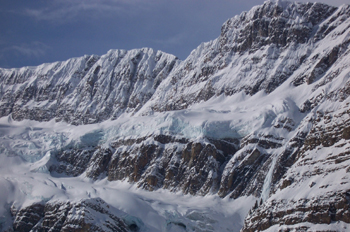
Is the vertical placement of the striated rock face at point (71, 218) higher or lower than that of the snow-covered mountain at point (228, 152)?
lower

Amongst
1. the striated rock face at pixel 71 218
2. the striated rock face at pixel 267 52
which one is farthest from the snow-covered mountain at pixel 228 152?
the striated rock face at pixel 267 52

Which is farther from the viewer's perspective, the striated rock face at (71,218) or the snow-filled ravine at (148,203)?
the snow-filled ravine at (148,203)

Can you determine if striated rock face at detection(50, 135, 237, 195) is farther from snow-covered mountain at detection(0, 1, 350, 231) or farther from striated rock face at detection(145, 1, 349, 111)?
→ striated rock face at detection(145, 1, 349, 111)

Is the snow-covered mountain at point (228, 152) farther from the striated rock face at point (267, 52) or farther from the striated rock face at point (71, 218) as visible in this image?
the striated rock face at point (267, 52)

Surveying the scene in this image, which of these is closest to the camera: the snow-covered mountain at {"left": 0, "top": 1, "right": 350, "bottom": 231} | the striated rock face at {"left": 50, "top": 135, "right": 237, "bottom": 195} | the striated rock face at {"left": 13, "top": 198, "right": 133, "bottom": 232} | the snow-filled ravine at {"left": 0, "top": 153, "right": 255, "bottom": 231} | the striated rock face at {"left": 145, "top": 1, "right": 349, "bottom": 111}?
the snow-covered mountain at {"left": 0, "top": 1, "right": 350, "bottom": 231}

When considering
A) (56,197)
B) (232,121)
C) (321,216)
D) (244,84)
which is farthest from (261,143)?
(321,216)

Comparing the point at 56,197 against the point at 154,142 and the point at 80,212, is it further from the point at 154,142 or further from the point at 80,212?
the point at 154,142

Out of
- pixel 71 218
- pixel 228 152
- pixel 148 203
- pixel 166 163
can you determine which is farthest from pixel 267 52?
pixel 71 218

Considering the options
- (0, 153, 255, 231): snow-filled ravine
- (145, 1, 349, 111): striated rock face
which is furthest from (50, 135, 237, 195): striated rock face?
(145, 1, 349, 111): striated rock face
